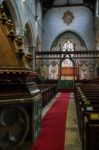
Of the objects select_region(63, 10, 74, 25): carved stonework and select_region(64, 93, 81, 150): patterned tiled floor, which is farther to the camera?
select_region(63, 10, 74, 25): carved stonework

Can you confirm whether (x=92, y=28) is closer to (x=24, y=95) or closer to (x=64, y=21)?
(x=64, y=21)

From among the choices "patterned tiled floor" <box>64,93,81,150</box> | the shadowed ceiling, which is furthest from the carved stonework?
"patterned tiled floor" <box>64,93,81,150</box>

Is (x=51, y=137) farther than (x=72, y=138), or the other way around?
(x=72, y=138)

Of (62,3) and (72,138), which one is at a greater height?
(62,3)

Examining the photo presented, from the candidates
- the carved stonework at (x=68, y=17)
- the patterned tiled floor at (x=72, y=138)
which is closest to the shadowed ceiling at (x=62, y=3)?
the carved stonework at (x=68, y=17)

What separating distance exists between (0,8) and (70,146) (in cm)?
238

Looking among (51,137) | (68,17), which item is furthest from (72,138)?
(68,17)

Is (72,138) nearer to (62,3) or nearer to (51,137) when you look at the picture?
(51,137)

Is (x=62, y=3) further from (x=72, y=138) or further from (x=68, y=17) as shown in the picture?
(x=72, y=138)

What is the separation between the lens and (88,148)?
8.34ft

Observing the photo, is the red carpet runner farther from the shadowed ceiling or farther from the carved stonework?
the shadowed ceiling

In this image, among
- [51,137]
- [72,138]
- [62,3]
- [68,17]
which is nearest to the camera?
[51,137]

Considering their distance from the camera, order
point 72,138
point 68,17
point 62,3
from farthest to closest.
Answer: point 62,3
point 68,17
point 72,138

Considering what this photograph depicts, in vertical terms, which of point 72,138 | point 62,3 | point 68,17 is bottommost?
point 72,138
